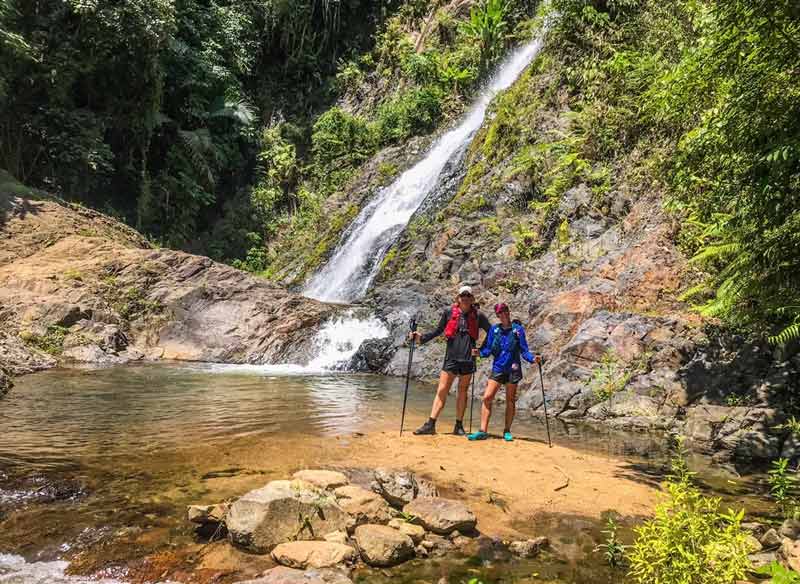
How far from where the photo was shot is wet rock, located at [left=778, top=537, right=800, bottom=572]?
333 centimetres

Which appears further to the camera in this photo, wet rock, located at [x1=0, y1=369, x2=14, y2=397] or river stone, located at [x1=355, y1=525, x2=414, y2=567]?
wet rock, located at [x1=0, y1=369, x2=14, y2=397]

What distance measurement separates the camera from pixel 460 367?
23.6ft

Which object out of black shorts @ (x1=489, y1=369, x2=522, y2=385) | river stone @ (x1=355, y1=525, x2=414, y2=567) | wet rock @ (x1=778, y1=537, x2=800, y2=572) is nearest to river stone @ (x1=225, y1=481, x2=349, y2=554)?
river stone @ (x1=355, y1=525, x2=414, y2=567)

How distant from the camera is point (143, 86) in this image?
24.7m

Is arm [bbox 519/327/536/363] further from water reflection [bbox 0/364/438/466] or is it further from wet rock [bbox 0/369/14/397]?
wet rock [bbox 0/369/14/397]

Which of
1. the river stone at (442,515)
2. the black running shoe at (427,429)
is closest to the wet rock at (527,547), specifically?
the river stone at (442,515)

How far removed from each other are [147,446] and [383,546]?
359 cm

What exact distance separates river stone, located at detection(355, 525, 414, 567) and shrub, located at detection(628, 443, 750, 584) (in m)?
1.39

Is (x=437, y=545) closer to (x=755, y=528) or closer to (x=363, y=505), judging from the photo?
(x=363, y=505)

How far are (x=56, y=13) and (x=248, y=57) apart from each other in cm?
1108

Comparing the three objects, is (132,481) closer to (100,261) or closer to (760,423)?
(760,423)

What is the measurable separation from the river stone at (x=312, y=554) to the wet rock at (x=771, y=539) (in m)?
2.76

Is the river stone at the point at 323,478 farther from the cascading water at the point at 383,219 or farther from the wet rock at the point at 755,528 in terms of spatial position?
the cascading water at the point at 383,219

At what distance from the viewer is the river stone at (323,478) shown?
4.50m
